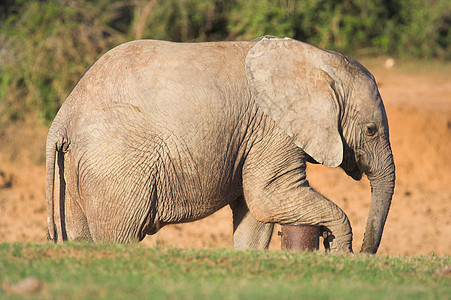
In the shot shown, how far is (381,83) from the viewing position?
49.3ft

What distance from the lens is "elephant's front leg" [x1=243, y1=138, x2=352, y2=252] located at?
6379 millimetres

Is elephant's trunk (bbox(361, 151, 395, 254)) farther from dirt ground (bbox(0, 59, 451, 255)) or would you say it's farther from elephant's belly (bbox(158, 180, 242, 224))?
dirt ground (bbox(0, 59, 451, 255))

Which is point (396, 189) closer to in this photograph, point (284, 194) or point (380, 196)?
point (380, 196)

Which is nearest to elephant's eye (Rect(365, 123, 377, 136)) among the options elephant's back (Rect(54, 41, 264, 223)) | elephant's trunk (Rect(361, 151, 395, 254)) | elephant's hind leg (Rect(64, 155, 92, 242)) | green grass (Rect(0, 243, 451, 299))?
elephant's trunk (Rect(361, 151, 395, 254))

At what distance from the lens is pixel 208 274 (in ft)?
16.1

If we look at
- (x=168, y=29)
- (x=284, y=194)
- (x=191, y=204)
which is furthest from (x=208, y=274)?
(x=168, y=29)

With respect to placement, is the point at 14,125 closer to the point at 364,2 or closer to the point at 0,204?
the point at 0,204

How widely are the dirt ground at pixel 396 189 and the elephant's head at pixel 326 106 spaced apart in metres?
4.61

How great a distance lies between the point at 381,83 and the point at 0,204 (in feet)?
26.3

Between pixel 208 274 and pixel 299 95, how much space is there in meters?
2.17

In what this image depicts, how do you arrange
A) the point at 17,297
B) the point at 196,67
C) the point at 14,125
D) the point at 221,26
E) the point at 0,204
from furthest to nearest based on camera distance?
the point at 221,26
the point at 14,125
the point at 0,204
the point at 196,67
the point at 17,297

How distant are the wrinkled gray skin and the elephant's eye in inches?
0.4

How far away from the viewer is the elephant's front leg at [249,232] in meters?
7.10

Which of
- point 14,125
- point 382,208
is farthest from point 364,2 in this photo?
point 382,208
